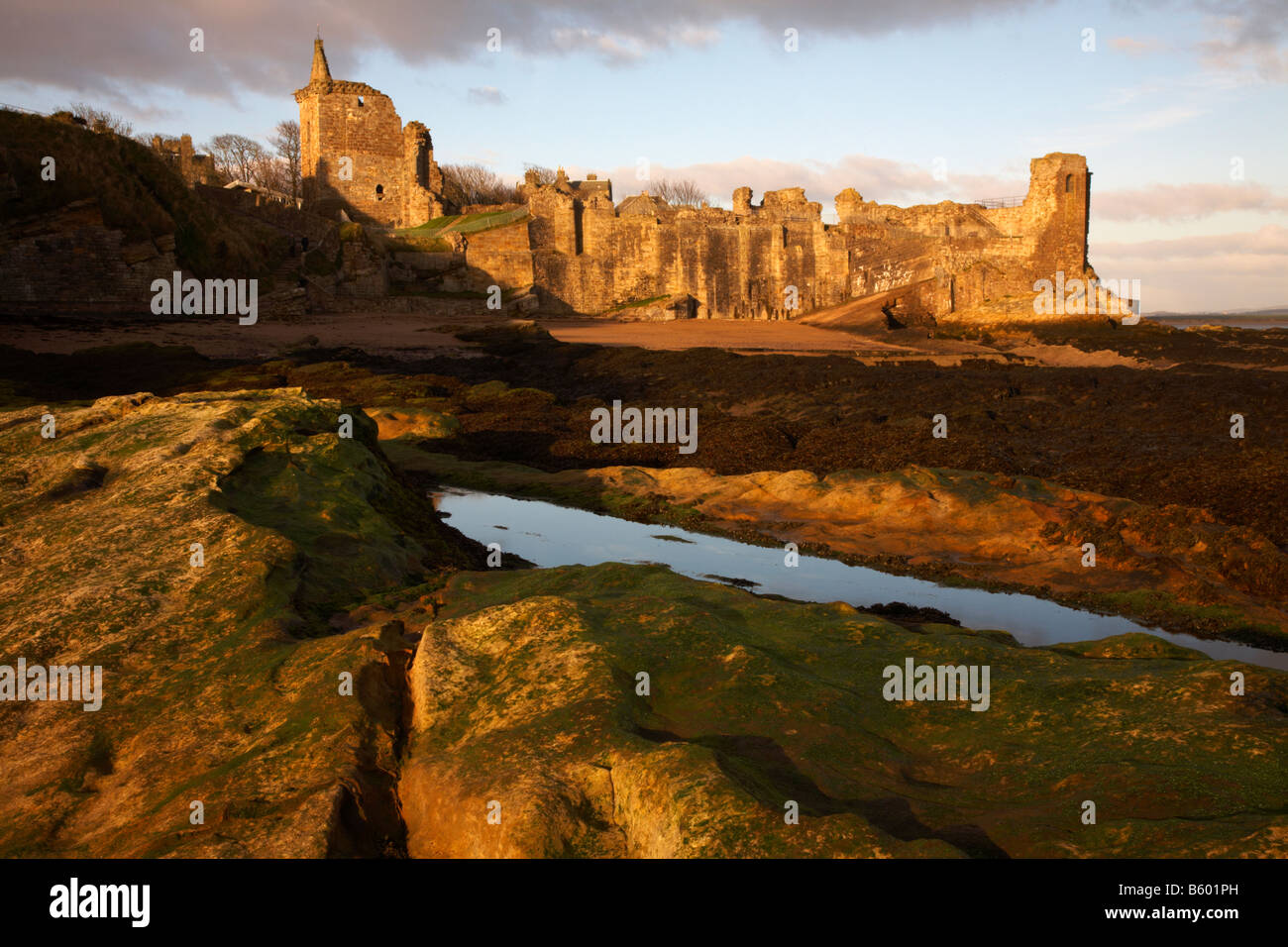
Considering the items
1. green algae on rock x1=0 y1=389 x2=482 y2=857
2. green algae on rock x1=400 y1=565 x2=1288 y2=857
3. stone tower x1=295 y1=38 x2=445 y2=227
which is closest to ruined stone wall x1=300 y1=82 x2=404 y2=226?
stone tower x1=295 y1=38 x2=445 y2=227

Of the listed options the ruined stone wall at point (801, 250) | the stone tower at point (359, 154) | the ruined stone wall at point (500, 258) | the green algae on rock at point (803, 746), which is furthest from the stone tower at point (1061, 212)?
the green algae on rock at point (803, 746)

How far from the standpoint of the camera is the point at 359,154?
61.8 m

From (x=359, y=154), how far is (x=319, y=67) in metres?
5.50

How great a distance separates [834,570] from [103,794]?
10.9 meters

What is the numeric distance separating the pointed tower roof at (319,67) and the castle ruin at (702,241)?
8 centimetres

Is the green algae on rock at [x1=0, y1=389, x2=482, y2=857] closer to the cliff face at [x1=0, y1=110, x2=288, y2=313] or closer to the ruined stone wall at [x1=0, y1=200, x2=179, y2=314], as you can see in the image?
the ruined stone wall at [x1=0, y1=200, x2=179, y2=314]

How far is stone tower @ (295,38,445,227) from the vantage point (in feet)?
199

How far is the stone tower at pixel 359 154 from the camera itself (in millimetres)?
60719

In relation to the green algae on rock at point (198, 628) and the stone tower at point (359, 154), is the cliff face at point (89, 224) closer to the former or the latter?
the stone tower at point (359, 154)

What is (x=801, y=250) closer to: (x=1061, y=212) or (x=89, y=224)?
(x=1061, y=212)

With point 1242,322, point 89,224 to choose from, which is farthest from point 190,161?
point 1242,322
